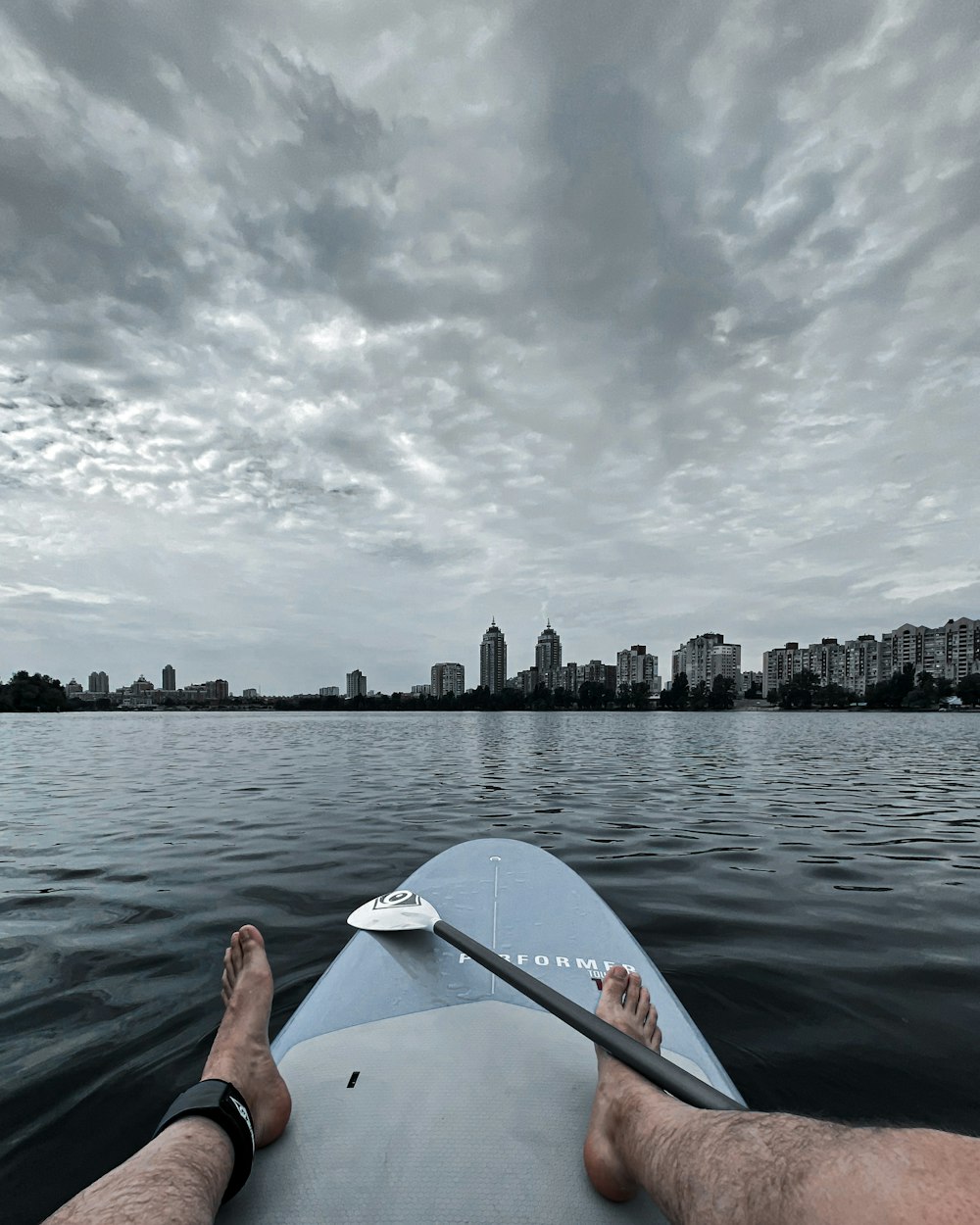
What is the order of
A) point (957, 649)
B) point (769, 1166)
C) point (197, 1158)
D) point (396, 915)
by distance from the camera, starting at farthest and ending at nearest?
point (957, 649) < point (396, 915) < point (197, 1158) < point (769, 1166)

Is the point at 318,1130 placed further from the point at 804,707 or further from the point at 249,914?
the point at 804,707

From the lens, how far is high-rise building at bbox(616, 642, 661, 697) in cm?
17495

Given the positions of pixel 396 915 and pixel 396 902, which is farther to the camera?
pixel 396 902

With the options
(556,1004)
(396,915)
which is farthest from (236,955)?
(556,1004)

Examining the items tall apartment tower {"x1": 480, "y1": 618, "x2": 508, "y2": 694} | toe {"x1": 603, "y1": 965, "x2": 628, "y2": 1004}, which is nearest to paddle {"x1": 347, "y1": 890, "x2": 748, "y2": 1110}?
toe {"x1": 603, "y1": 965, "x2": 628, "y2": 1004}

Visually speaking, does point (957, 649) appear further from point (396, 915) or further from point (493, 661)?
point (396, 915)

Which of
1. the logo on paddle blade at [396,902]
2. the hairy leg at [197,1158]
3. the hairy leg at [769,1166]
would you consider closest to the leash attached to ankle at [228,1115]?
the hairy leg at [197,1158]

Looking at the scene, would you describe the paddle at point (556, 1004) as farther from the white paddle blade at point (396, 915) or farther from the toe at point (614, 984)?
the toe at point (614, 984)

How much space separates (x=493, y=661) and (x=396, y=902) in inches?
5959

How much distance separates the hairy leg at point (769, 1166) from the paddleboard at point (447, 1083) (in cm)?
15

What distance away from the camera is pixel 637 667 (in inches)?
7003

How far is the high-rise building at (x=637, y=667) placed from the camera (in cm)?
17495

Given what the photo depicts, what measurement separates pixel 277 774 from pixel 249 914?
32.8 ft

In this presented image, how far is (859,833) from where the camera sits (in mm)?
7504
